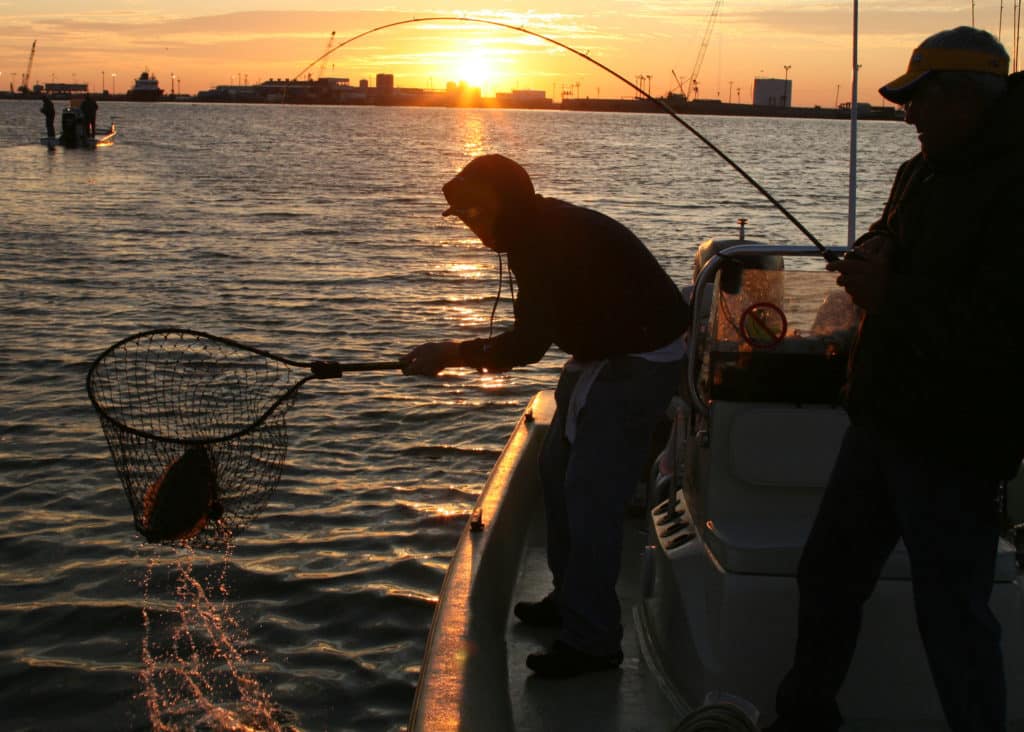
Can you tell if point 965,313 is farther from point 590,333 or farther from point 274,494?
point 274,494

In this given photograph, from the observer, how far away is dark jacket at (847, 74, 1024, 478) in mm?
2492

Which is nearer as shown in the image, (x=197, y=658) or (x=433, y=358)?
(x=433, y=358)

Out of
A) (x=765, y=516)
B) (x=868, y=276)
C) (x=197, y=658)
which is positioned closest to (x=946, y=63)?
(x=868, y=276)

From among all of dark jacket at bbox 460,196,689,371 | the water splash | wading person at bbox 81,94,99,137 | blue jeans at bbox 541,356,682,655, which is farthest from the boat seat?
wading person at bbox 81,94,99,137

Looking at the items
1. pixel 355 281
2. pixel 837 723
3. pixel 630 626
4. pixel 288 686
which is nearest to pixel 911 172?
pixel 837 723

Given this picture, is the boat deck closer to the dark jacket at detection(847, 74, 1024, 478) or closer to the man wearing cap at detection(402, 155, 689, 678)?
the man wearing cap at detection(402, 155, 689, 678)

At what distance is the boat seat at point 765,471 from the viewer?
3.52m

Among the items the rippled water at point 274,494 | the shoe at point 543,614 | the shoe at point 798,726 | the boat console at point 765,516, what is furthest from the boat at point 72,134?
the shoe at point 798,726

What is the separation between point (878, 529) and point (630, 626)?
1657mm

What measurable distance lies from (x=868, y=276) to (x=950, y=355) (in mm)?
272

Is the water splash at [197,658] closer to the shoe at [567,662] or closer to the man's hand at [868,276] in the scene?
the shoe at [567,662]

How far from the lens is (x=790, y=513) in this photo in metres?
3.58

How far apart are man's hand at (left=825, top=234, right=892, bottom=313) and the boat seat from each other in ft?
2.62

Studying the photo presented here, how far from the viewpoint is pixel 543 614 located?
443 centimetres
